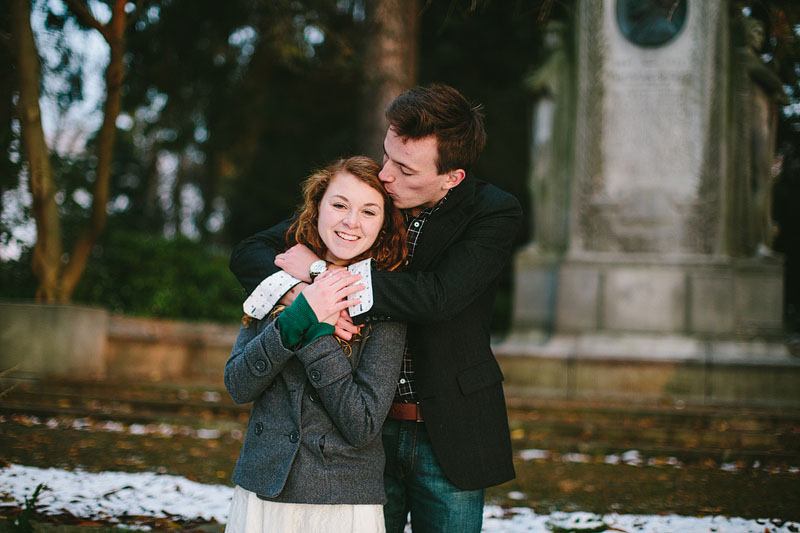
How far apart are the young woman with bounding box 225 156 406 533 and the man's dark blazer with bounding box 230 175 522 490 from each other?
14 cm

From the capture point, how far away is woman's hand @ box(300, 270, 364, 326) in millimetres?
2094

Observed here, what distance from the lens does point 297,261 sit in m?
2.31

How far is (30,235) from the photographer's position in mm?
7715

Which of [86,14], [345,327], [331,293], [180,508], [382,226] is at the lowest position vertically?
[180,508]

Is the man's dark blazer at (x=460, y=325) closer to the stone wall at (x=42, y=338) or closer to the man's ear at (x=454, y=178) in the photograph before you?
the man's ear at (x=454, y=178)

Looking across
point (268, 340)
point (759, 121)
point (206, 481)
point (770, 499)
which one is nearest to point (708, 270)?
point (759, 121)

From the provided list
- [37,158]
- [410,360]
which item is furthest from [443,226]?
[37,158]

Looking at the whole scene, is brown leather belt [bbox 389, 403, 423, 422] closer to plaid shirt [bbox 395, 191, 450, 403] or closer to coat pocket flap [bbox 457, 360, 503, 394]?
plaid shirt [bbox 395, 191, 450, 403]

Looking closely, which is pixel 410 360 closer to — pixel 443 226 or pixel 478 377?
pixel 478 377

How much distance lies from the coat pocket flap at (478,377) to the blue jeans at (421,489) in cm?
21

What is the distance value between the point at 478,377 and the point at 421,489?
416 mm

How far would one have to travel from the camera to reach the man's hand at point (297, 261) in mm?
2271

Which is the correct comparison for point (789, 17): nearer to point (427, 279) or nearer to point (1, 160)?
point (427, 279)

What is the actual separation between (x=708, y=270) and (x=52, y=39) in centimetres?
690
